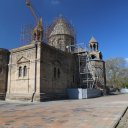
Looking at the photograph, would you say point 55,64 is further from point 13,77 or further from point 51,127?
point 51,127

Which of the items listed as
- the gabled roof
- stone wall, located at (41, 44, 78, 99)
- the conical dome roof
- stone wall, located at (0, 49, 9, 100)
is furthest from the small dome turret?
the gabled roof

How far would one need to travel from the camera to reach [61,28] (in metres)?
43.9

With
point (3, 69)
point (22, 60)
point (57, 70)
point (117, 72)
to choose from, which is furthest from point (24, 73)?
point (117, 72)

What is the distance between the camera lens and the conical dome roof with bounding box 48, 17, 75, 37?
142 ft

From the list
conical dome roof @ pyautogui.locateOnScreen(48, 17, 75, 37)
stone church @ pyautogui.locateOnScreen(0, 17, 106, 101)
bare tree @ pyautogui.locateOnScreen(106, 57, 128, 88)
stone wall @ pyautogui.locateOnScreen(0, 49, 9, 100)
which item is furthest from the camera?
bare tree @ pyautogui.locateOnScreen(106, 57, 128, 88)

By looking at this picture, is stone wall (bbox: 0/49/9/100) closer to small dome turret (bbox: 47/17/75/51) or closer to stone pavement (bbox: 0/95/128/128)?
stone pavement (bbox: 0/95/128/128)

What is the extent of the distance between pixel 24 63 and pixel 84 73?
37.4 ft

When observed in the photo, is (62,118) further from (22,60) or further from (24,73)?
(22,60)

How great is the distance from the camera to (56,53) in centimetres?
2641

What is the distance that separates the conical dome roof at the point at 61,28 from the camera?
43.2 meters

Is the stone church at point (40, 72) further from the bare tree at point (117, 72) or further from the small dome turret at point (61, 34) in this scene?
the bare tree at point (117, 72)

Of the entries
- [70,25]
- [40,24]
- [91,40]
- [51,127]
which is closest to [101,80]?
[91,40]

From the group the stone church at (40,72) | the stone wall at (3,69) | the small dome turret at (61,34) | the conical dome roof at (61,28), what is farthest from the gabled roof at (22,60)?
the conical dome roof at (61,28)

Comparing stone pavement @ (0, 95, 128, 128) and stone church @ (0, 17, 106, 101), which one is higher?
stone church @ (0, 17, 106, 101)
